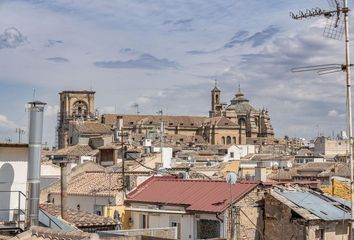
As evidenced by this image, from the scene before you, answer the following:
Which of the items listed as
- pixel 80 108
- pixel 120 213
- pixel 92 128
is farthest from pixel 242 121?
pixel 120 213

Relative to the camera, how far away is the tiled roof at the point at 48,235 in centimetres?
1480

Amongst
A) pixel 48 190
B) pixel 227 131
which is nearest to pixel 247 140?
pixel 227 131

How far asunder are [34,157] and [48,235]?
2379mm

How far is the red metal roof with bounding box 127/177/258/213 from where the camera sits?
2538 centimetres

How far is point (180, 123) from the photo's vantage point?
149 meters

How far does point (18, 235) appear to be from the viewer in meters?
15.4

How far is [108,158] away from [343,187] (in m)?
23.4

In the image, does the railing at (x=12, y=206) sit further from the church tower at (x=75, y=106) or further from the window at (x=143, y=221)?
the church tower at (x=75, y=106)

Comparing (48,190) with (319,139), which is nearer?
(48,190)

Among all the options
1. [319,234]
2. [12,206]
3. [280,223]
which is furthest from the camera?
[280,223]

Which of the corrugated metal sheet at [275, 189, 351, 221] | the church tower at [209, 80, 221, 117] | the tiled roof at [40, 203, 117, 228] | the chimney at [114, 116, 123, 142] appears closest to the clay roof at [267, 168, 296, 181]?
the corrugated metal sheet at [275, 189, 351, 221]

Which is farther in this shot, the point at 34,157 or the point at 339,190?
the point at 339,190

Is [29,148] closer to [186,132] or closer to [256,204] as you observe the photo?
[256,204]

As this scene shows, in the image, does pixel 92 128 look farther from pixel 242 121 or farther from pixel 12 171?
pixel 12 171
